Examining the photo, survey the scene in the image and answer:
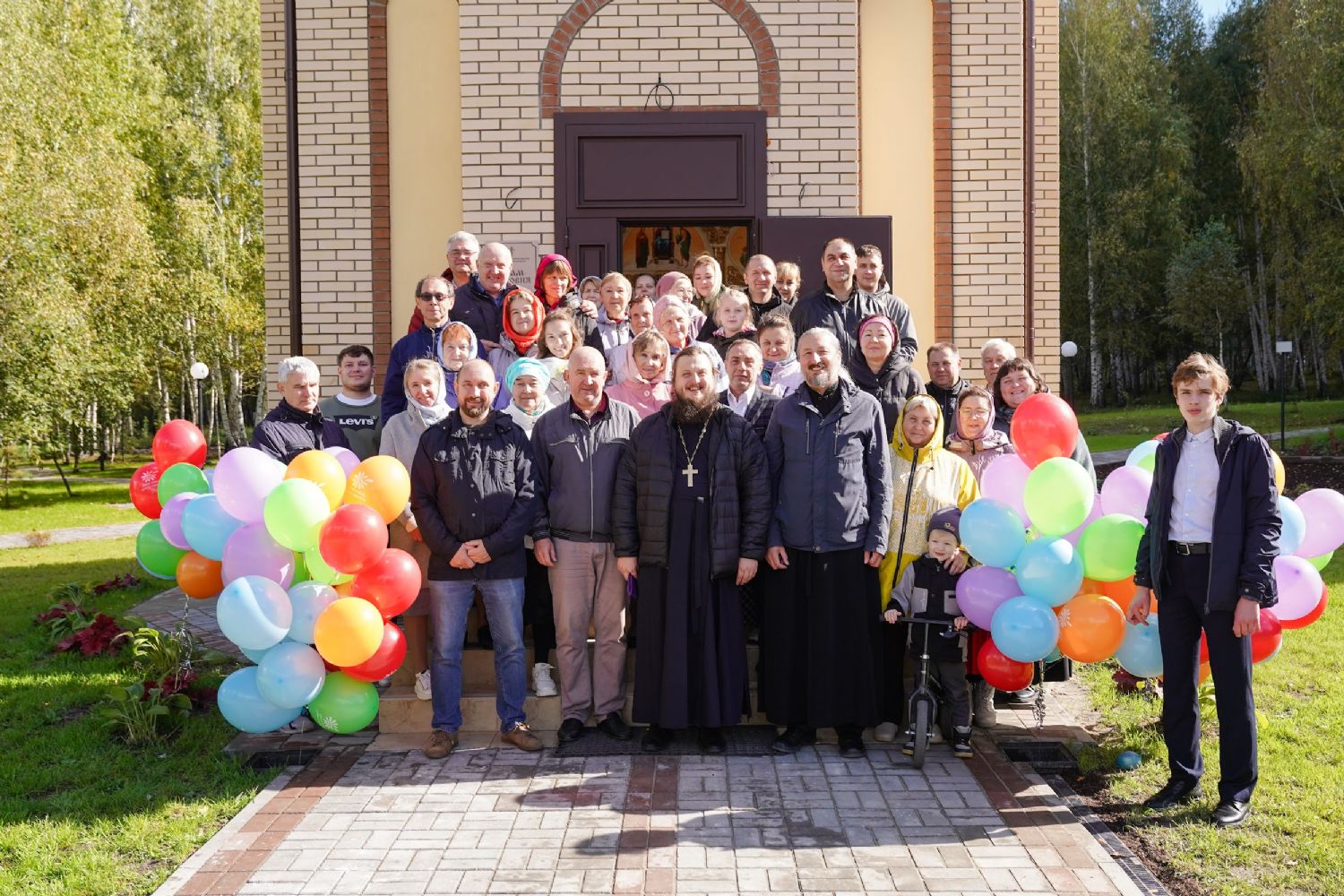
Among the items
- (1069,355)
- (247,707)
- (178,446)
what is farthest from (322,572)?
(1069,355)

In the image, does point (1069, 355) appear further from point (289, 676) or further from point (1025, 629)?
point (289, 676)

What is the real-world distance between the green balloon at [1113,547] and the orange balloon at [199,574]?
439 centimetres

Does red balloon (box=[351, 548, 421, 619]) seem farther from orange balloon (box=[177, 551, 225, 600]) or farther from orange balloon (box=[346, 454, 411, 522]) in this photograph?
orange balloon (box=[177, 551, 225, 600])

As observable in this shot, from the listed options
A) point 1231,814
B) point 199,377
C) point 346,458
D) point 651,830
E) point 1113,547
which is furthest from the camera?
point 199,377

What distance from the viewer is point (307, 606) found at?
5.32 metres

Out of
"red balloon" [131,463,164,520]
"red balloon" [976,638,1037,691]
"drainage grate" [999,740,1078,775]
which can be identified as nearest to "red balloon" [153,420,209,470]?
"red balloon" [131,463,164,520]

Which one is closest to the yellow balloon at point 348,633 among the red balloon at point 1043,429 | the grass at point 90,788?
the grass at point 90,788

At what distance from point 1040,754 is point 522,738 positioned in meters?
2.57

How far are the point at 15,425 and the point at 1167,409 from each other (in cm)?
2810

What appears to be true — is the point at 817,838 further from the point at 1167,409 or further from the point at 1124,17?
the point at 1124,17

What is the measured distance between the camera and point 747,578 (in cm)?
560

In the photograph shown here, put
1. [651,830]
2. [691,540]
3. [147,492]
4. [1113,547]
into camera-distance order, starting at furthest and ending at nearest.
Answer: [147,492] < [691,540] < [1113,547] < [651,830]

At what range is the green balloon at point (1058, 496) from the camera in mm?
5176

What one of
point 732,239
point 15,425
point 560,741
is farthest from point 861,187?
point 15,425
